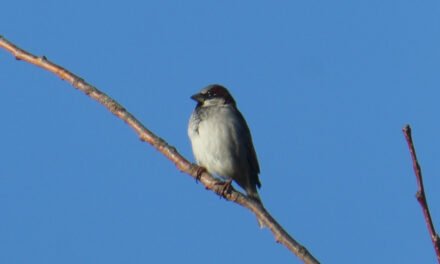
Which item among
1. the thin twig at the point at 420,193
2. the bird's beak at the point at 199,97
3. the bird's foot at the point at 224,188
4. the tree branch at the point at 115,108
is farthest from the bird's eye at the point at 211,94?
the thin twig at the point at 420,193

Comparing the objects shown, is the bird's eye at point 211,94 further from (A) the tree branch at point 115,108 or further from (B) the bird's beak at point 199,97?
(A) the tree branch at point 115,108

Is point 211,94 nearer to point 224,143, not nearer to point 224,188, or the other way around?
point 224,143

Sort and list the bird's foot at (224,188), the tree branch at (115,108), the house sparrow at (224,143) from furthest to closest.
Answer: the house sparrow at (224,143) → the bird's foot at (224,188) → the tree branch at (115,108)

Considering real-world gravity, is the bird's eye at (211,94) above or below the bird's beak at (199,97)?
above

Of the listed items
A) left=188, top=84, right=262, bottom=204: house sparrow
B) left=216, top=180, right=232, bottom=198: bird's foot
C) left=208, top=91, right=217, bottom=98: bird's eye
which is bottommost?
left=216, top=180, right=232, bottom=198: bird's foot

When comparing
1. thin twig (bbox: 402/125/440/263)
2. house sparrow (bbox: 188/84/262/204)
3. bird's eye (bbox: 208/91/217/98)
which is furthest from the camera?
bird's eye (bbox: 208/91/217/98)

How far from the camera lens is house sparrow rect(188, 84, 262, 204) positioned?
7.92 meters

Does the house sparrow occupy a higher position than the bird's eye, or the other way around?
the bird's eye

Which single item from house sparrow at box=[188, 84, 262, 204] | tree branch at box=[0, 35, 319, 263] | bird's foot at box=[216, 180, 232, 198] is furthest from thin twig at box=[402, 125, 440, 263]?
house sparrow at box=[188, 84, 262, 204]

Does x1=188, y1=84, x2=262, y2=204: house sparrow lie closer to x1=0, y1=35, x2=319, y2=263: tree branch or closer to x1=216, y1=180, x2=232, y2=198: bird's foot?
x1=216, y1=180, x2=232, y2=198: bird's foot

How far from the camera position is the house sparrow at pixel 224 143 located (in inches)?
312

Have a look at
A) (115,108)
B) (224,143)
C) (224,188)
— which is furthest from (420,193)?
(224,143)

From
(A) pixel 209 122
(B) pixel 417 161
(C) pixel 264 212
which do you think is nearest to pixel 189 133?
(A) pixel 209 122

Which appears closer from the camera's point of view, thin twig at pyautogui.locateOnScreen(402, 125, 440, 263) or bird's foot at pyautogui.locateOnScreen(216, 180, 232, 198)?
thin twig at pyautogui.locateOnScreen(402, 125, 440, 263)
